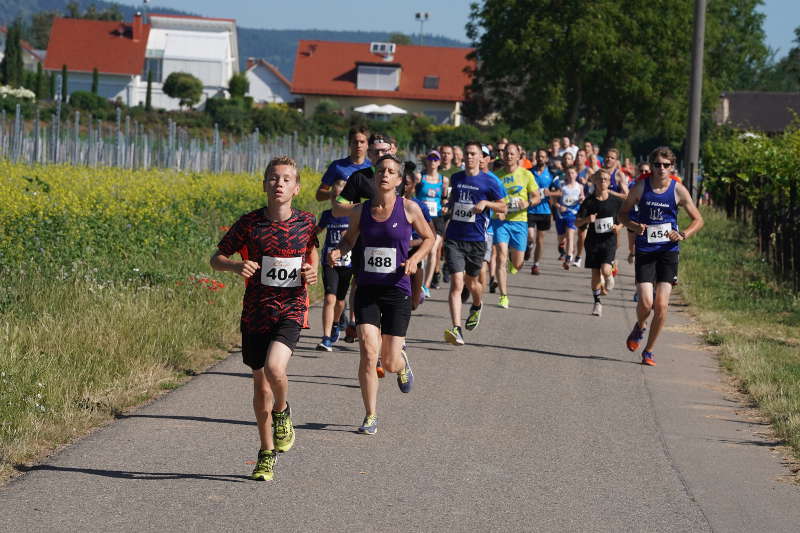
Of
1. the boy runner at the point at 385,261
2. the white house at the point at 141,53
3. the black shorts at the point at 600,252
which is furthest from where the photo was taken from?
the white house at the point at 141,53

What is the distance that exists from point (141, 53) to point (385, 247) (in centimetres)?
9937

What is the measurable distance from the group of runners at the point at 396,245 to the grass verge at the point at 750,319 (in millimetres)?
1064

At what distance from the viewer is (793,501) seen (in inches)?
276

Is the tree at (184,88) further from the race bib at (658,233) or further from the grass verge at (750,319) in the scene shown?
the race bib at (658,233)

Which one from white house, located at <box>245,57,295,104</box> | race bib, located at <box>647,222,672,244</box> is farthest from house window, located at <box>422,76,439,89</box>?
race bib, located at <box>647,222,672,244</box>

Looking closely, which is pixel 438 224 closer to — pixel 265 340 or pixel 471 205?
pixel 471 205

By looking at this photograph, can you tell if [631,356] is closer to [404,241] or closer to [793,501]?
[404,241]

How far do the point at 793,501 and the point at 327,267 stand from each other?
5538mm

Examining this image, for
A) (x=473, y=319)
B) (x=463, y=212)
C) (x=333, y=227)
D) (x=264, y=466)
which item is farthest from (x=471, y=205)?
(x=264, y=466)

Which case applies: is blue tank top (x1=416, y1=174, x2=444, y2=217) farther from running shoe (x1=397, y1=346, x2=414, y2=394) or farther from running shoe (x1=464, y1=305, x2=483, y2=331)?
running shoe (x1=397, y1=346, x2=414, y2=394)

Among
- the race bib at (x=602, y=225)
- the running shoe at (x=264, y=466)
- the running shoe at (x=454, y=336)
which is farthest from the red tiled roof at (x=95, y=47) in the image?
the running shoe at (x=264, y=466)

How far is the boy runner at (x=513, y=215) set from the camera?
15320 mm

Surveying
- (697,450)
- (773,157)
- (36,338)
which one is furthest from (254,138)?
(697,450)

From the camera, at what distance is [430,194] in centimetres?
1559
